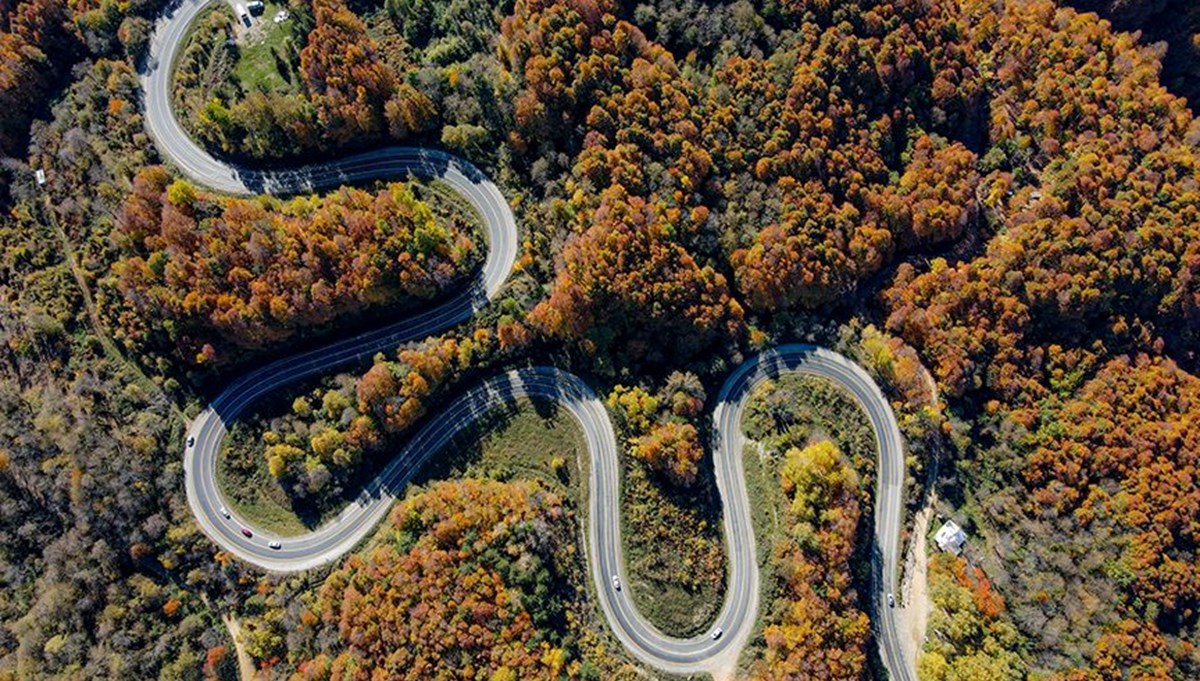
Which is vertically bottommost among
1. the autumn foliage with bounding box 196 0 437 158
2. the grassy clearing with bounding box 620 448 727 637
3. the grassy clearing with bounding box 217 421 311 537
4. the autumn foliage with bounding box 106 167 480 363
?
the grassy clearing with bounding box 217 421 311 537

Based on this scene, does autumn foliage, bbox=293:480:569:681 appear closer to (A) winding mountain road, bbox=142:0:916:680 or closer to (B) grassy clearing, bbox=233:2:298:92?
(A) winding mountain road, bbox=142:0:916:680

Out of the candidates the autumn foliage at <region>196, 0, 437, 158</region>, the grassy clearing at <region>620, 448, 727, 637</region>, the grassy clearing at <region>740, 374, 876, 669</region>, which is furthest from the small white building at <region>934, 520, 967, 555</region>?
the autumn foliage at <region>196, 0, 437, 158</region>

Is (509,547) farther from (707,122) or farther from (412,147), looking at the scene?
(707,122)

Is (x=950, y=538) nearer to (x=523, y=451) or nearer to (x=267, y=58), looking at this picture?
(x=523, y=451)

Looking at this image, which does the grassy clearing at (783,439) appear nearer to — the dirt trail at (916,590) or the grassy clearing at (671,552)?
the grassy clearing at (671,552)

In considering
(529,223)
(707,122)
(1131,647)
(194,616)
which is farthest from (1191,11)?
(194,616)

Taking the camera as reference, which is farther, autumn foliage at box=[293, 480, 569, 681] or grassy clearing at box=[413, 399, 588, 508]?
grassy clearing at box=[413, 399, 588, 508]

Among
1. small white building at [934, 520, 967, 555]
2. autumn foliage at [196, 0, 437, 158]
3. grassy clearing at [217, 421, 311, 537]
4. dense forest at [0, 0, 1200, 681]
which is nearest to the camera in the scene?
dense forest at [0, 0, 1200, 681]
